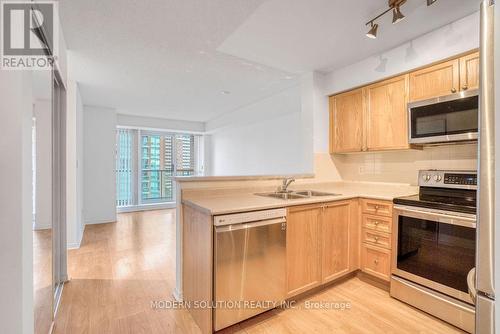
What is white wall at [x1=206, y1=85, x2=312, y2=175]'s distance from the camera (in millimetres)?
4344

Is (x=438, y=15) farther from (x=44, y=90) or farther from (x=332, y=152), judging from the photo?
(x=44, y=90)

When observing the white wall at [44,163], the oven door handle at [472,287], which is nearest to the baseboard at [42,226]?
the white wall at [44,163]

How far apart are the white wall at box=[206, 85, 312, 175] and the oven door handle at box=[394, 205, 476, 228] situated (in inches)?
50.8

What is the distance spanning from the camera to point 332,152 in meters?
3.20

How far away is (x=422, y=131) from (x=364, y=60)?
1.06m

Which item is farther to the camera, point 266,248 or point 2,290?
point 266,248

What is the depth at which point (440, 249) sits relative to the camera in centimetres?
189

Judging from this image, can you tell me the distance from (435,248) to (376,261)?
1.85 ft

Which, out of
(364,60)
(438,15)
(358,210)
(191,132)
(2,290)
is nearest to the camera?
(2,290)

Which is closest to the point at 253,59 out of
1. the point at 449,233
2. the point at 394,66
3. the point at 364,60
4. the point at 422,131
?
the point at 364,60

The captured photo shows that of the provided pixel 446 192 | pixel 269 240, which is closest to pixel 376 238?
pixel 446 192

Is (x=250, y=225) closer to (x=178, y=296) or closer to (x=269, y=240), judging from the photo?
(x=269, y=240)

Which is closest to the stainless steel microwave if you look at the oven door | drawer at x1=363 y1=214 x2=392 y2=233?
the oven door

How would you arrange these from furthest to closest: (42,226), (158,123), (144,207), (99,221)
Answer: (144,207)
(158,123)
(99,221)
(42,226)
